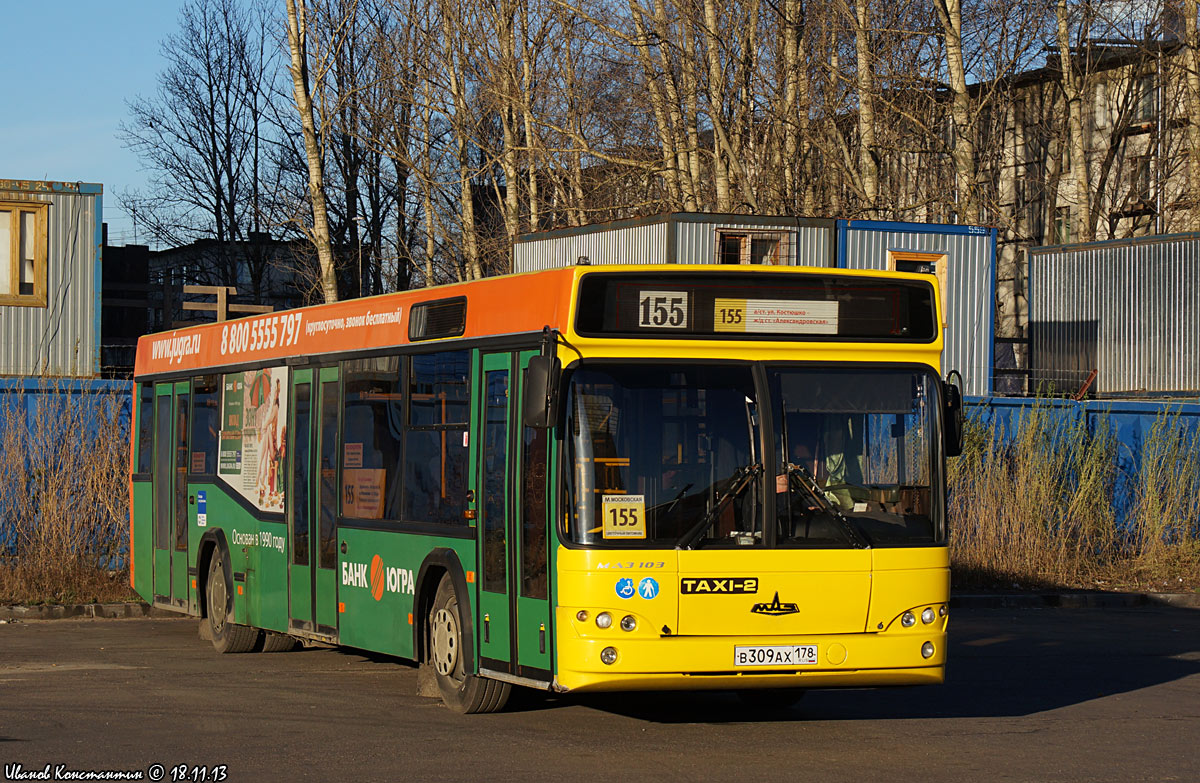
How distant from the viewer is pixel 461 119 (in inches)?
1594

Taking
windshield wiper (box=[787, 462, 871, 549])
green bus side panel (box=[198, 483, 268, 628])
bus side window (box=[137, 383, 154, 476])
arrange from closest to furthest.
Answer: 1. windshield wiper (box=[787, 462, 871, 549])
2. green bus side panel (box=[198, 483, 268, 628])
3. bus side window (box=[137, 383, 154, 476])

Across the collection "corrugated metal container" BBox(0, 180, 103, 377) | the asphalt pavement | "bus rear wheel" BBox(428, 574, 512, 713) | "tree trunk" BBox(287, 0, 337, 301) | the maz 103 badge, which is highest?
"tree trunk" BBox(287, 0, 337, 301)

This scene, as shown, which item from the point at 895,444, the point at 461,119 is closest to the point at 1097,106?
the point at 461,119

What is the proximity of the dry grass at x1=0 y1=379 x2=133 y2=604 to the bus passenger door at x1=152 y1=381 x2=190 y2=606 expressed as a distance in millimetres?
2220

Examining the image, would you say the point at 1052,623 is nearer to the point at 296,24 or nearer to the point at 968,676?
the point at 968,676

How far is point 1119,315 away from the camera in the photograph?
3578 cm

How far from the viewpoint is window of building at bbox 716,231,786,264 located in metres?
30.0

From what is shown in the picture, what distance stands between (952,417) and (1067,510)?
40.8 feet

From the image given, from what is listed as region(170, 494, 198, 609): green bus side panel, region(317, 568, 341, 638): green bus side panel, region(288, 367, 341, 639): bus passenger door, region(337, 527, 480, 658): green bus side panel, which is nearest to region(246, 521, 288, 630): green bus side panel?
region(288, 367, 341, 639): bus passenger door

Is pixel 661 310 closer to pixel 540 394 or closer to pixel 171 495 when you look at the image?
pixel 540 394

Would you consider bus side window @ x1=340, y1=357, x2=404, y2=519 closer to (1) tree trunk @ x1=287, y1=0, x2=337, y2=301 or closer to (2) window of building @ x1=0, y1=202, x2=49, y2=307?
(2) window of building @ x1=0, y1=202, x2=49, y2=307

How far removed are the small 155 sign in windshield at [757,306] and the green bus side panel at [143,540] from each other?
875cm

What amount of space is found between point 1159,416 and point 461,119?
22.4 metres

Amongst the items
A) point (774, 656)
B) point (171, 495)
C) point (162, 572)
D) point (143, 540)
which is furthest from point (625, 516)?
point (143, 540)
